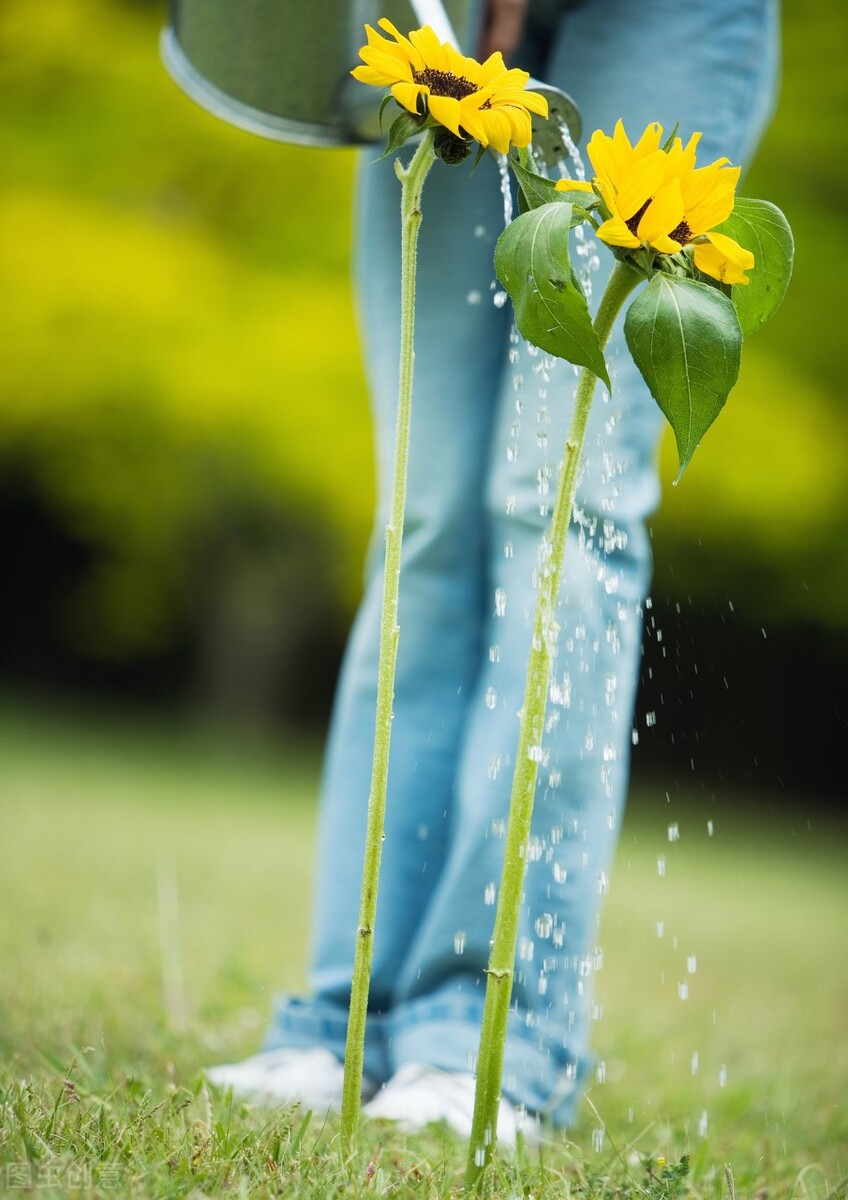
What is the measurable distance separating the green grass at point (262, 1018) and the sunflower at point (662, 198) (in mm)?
578

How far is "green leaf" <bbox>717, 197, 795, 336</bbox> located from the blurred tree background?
5.52 m

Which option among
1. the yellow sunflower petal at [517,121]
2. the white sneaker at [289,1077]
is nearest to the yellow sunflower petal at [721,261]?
the yellow sunflower petal at [517,121]

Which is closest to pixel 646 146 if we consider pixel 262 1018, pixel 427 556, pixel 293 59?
pixel 293 59

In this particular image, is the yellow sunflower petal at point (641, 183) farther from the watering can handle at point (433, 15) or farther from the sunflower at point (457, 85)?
the watering can handle at point (433, 15)

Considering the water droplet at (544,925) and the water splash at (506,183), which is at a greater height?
the water splash at (506,183)

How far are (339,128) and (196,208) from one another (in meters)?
6.82

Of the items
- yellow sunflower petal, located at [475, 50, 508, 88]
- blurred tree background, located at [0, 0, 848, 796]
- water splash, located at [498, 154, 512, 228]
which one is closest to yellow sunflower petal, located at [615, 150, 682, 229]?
yellow sunflower petal, located at [475, 50, 508, 88]

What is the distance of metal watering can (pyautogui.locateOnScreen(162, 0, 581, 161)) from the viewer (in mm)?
1081

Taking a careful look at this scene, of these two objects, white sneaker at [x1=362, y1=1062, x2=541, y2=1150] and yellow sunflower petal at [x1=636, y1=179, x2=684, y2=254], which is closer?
yellow sunflower petal at [x1=636, y1=179, x2=684, y2=254]

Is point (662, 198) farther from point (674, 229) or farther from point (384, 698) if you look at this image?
point (384, 698)

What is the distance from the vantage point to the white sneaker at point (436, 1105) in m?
0.99

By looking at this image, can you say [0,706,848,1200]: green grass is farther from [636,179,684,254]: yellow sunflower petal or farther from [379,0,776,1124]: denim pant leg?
[636,179,684,254]: yellow sunflower petal

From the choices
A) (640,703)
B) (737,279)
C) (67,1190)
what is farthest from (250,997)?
(640,703)

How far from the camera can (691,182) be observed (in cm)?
76
